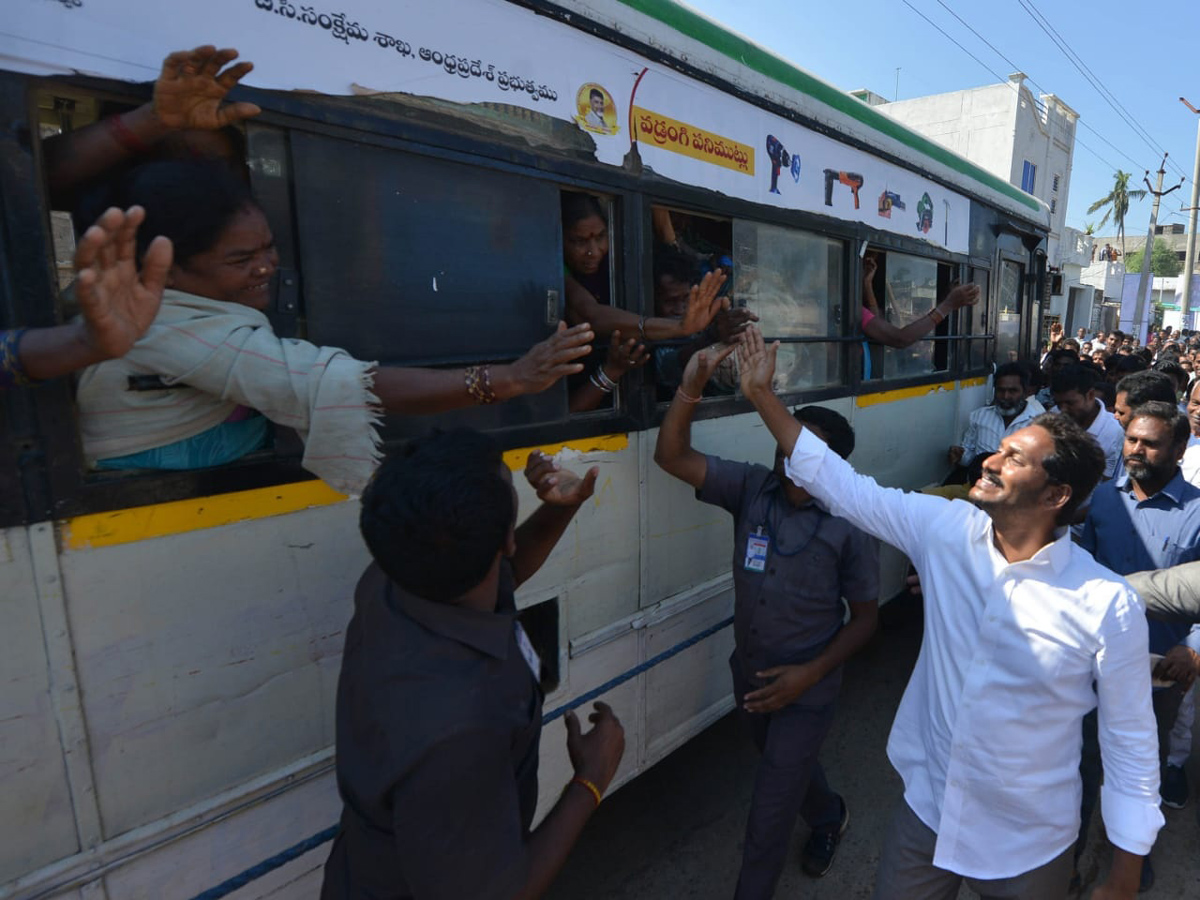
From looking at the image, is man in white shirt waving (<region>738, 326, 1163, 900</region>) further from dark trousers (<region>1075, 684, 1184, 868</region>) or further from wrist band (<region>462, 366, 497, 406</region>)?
wrist band (<region>462, 366, 497, 406</region>)

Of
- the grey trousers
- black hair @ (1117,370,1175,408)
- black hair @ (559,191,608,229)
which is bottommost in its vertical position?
the grey trousers

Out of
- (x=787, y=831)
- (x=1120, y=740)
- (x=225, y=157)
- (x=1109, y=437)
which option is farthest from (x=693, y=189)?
(x=1109, y=437)

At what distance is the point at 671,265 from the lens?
2.78 meters

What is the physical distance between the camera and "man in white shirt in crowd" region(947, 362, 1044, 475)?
4531mm

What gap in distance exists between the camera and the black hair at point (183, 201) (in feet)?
4.09

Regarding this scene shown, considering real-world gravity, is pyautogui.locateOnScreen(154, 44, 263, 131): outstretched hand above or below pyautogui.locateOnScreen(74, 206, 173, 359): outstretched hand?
Answer: above

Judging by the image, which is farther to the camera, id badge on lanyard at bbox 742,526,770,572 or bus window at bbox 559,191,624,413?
id badge on lanyard at bbox 742,526,770,572

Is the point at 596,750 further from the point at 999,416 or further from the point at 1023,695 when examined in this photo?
the point at 999,416

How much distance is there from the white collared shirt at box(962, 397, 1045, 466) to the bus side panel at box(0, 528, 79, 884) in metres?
4.68

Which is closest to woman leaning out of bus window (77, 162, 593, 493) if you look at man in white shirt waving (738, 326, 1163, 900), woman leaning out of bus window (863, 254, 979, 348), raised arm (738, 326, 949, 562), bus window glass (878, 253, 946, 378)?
raised arm (738, 326, 949, 562)

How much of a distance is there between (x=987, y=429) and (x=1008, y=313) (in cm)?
169

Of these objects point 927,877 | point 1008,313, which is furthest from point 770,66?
point 1008,313

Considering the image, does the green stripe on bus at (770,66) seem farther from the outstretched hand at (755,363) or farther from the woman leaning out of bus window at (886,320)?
the outstretched hand at (755,363)

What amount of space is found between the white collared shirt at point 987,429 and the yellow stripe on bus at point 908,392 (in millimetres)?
275
